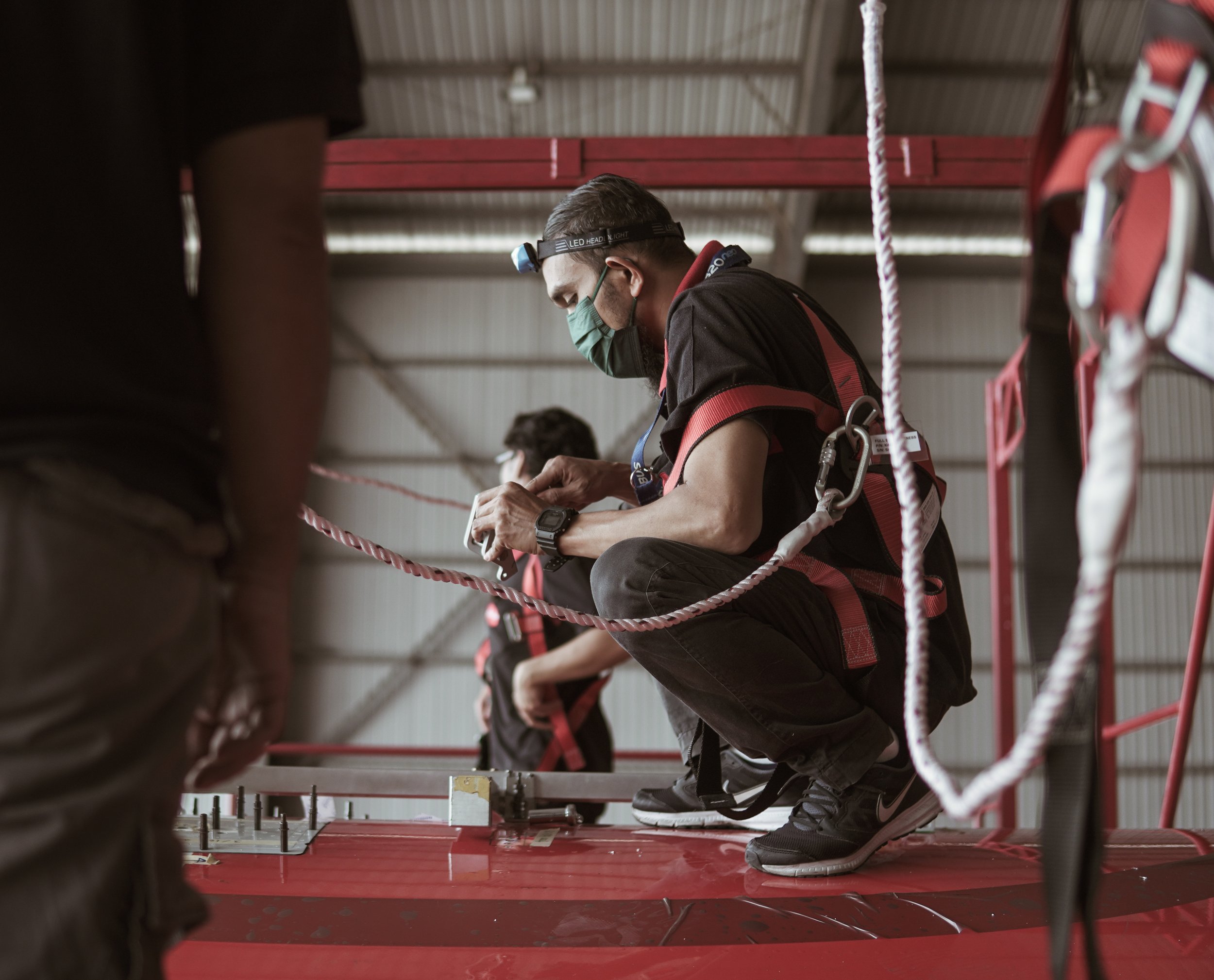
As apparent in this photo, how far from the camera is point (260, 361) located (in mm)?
924

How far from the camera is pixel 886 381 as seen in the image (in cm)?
109

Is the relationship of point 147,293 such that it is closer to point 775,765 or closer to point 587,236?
point 587,236

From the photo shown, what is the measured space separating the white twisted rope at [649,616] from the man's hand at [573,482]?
70cm

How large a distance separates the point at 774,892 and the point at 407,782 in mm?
1375

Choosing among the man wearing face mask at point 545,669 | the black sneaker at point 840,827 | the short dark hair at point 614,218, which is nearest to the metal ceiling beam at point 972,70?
the man wearing face mask at point 545,669

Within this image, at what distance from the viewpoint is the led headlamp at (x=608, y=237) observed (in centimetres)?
268

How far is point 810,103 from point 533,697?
643 cm

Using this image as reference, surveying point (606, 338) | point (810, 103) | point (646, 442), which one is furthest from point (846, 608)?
point (810, 103)

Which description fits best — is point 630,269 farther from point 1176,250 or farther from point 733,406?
point 1176,250

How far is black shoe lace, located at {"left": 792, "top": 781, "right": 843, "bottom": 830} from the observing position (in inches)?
87.7

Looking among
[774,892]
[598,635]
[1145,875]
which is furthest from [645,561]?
[598,635]

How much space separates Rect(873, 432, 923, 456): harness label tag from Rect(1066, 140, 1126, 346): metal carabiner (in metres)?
1.36

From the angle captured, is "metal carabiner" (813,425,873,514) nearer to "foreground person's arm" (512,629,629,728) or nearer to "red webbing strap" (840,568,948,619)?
"red webbing strap" (840,568,948,619)

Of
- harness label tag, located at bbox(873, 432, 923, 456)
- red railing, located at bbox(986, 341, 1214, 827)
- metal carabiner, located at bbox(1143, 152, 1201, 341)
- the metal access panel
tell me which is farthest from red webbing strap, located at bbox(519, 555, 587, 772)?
metal carabiner, located at bbox(1143, 152, 1201, 341)
